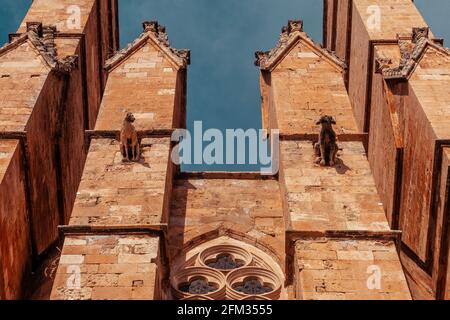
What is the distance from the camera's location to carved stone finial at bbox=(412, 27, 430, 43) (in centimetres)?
1423

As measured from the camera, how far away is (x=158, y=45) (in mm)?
14945

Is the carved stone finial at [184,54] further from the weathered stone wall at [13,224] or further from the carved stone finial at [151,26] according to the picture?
the weathered stone wall at [13,224]

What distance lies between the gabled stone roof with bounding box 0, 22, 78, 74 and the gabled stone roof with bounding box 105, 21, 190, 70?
0.68m

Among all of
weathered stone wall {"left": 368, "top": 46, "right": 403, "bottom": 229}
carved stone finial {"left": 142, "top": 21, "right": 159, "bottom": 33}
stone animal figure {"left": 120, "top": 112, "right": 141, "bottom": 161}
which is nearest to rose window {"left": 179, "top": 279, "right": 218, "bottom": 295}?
stone animal figure {"left": 120, "top": 112, "right": 141, "bottom": 161}

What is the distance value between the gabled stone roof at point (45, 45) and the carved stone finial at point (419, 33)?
5.87 meters

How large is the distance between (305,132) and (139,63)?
3605mm

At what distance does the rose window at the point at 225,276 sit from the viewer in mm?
10484

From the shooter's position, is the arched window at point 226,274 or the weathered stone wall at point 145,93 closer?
the arched window at point 226,274

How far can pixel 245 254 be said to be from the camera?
11305 millimetres

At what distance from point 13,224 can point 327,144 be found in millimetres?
4288
